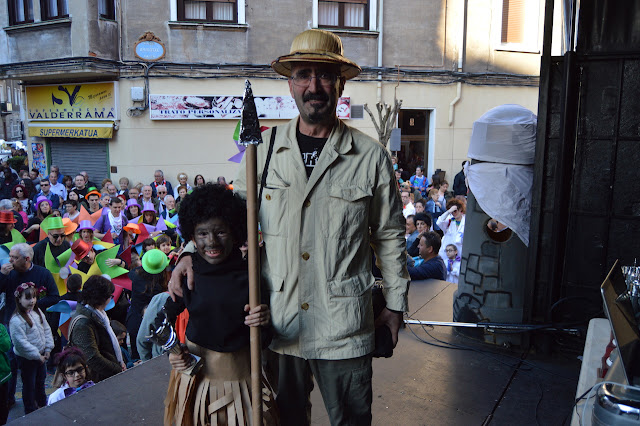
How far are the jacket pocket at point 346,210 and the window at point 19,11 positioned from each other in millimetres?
14079

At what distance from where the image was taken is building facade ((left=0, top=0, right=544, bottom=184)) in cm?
1292

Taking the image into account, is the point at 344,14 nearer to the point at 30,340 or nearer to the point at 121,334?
the point at 121,334

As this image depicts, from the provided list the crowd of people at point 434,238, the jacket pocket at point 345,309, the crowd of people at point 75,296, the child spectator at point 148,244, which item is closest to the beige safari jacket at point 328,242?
the jacket pocket at point 345,309

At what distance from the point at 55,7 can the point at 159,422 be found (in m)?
12.6

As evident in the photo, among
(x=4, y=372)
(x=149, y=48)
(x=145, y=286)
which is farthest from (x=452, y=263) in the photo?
(x=149, y=48)

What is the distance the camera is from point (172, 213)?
9.26m

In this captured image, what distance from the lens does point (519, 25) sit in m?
14.8

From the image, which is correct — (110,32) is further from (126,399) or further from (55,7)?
(126,399)

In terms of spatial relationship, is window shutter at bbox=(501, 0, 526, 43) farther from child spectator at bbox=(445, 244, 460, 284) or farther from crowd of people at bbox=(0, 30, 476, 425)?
crowd of people at bbox=(0, 30, 476, 425)

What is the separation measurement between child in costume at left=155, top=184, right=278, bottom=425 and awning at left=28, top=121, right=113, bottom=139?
1188 centimetres

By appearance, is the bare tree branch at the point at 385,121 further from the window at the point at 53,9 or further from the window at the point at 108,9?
the window at the point at 53,9

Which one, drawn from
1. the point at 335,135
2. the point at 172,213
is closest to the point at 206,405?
the point at 335,135

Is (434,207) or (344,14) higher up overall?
(344,14)

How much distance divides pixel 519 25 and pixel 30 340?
1407 centimetres
